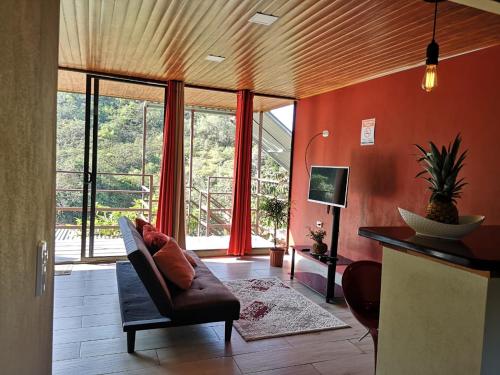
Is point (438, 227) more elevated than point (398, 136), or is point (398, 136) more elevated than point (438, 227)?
point (398, 136)

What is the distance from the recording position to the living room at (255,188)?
3.51 ft

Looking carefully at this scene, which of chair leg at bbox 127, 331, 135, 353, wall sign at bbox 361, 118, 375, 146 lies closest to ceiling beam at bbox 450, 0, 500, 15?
wall sign at bbox 361, 118, 375, 146

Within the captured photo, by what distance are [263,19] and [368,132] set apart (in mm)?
2095

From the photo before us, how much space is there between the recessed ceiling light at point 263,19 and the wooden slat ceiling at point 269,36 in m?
0.05

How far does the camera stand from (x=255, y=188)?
7000 millimetres

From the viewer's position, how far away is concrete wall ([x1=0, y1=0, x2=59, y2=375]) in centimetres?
62

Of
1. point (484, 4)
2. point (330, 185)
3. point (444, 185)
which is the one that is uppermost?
point (484, 4)

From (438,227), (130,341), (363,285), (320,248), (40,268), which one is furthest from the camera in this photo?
(320,248)

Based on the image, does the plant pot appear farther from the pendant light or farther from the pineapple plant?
the pineapple plant

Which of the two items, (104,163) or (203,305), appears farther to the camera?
(104,163)

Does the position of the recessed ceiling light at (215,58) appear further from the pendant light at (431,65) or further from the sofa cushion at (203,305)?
the sofa cushion at (203,305)

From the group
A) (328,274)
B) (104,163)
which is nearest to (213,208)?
(104,163)

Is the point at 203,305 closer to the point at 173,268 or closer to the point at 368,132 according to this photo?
the point at 173,268

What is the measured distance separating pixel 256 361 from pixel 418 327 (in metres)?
1.51
